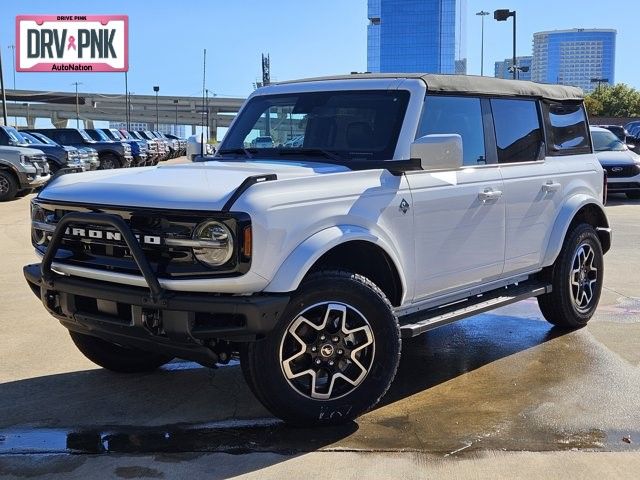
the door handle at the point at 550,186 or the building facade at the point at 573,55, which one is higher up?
the building facade at the point at 573,55

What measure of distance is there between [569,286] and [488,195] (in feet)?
4.97

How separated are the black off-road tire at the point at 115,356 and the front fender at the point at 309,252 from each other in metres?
1.62

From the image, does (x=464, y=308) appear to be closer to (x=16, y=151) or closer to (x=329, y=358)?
(x=329, y=358)

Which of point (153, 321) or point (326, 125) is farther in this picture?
point (326, 125)

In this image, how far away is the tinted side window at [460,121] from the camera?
16.4ft

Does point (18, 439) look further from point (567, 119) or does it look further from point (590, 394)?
point (567, 119)

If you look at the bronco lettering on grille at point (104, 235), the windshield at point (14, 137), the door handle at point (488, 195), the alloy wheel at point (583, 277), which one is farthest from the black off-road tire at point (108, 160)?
the bronco lettering on grille at point (104, 235)

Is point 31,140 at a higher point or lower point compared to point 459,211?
higher

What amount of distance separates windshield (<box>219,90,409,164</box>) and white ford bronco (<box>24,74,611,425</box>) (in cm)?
1

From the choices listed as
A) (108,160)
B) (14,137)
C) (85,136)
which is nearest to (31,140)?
(14,137)

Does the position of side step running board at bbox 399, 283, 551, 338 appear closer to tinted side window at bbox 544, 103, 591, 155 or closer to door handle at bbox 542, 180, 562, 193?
door handle at bbox 542, 180, 562, 193

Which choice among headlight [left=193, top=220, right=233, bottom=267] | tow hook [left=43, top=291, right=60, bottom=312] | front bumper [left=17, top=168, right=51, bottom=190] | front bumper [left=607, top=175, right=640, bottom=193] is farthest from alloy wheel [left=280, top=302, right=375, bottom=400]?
front bumper [left=17, top=168, right=51, bottom=190]

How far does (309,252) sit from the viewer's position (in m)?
3.89

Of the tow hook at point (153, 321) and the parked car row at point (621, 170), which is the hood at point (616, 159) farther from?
the tow hook at point (153, 321)
